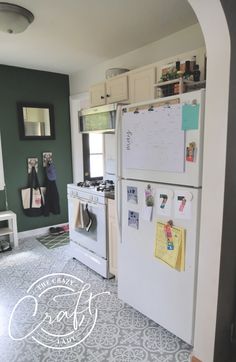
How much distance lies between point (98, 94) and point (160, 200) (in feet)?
5.63

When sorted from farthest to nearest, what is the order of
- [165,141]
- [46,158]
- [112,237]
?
[46,158], [112,237], [165,141]

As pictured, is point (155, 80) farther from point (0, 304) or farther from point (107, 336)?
point (0, 304)

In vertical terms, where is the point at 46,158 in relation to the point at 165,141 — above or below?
below

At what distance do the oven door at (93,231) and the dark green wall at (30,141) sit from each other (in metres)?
1.22

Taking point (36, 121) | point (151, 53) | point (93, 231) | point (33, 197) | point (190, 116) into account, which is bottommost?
point (93, 231)

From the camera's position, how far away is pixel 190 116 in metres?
1.54

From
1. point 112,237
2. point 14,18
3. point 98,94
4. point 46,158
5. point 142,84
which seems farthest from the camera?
point 46,158

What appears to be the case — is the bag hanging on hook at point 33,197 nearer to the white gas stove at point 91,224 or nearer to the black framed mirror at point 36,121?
the black framed mirror at point 36,121

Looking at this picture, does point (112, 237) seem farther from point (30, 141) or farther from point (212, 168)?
point (30, 141)

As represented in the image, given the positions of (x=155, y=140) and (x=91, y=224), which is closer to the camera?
(x=155, y=140)

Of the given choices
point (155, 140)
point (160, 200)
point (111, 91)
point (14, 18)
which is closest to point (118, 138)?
point (155, 140)

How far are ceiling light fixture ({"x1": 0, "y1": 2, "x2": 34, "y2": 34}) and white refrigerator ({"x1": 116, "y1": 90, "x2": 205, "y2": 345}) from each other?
3.83ft

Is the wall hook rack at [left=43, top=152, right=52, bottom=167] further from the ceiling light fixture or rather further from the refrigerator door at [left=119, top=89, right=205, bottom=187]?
the refrigerator door at [left=119, top=89, right=205, bottom=187]

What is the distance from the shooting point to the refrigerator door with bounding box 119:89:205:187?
1539 millimetres
